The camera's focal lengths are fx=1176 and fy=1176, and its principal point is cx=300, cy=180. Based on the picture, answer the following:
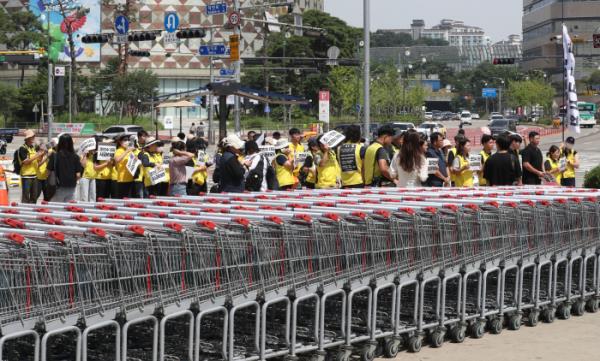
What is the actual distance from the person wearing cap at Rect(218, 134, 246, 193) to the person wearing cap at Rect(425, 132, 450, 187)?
314cm

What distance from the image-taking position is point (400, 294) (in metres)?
10.1

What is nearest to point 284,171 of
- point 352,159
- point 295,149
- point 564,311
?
point 295,149

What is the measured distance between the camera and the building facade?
140 meters

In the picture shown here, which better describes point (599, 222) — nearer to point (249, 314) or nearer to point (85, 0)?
point (249, 314)

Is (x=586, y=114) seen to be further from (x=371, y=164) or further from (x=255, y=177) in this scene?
(x=371, y=164)

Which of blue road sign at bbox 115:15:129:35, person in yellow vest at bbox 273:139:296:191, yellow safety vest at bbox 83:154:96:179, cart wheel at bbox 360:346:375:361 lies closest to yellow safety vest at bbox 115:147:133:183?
yellow safety vest at bbox 83:154:96:179

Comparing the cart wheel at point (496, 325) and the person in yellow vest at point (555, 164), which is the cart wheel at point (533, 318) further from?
the person in yellow vest at point (555, 164)

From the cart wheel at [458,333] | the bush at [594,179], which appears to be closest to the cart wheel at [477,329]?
the cart wheel at [458,333]

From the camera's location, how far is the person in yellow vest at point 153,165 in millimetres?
18047

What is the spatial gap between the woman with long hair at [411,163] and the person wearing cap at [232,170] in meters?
2.00

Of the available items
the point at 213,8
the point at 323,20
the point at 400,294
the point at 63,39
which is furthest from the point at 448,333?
the point at 323,20

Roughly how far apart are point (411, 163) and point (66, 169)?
526 cm

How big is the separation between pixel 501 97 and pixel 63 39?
95867mm

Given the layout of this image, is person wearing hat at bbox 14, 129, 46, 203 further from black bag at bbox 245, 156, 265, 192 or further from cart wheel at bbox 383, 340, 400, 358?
cart wheel at bbox 383, 340, 400, 358
